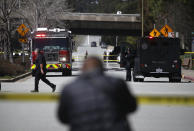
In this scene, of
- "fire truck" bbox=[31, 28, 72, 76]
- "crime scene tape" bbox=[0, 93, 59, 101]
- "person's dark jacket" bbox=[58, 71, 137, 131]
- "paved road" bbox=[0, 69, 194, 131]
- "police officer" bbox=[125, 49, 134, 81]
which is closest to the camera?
"person's dark jacket" bbox=[58, 71, 137, 131]

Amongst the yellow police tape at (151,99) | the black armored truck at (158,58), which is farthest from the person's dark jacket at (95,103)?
the black armored truck at (158,58)

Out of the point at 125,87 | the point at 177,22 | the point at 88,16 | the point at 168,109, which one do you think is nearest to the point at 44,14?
the point at 177,22

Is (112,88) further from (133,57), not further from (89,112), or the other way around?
(133,57)

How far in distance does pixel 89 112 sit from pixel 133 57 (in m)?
23.1

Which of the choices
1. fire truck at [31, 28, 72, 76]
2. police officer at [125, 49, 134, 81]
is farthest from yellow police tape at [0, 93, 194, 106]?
fire truck at [31, 28, 72, 76]

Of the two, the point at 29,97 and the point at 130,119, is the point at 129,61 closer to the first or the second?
the point at 130,119

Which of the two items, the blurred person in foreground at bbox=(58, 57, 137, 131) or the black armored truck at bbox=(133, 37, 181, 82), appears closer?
the blurred person in foreground at bbox=(58, 57, 137, 131)

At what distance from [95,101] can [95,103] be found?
2cm

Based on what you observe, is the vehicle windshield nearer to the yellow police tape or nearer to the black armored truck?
the black armored truck

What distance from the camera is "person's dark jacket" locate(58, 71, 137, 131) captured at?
499 centimetres

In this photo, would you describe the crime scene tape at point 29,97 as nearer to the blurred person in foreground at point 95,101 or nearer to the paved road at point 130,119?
the paved road at point 130,119

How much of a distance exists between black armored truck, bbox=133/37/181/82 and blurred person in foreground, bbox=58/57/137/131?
862 inches

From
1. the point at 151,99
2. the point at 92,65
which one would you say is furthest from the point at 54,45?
the point at 92,65

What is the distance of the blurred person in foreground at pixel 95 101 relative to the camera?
16.4 feet
